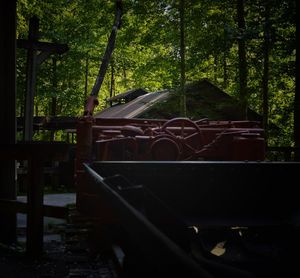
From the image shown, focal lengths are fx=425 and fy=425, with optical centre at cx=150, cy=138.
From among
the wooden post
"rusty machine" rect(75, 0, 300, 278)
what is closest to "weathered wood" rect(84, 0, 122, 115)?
the wooden post

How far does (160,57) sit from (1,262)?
692 inches

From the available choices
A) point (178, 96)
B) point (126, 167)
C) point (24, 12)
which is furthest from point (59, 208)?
point (24, 12)

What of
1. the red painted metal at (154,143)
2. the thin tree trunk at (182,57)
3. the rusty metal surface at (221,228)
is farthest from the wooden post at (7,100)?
the thin tree trunk at (182,57)

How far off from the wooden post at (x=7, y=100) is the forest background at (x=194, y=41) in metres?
7.17

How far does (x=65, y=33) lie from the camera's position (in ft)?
79.9

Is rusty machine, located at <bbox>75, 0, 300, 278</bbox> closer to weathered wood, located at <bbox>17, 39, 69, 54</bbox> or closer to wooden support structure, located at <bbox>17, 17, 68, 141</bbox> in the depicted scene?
wooden support structure, located at <bbox>17, 17, 68, 141</bbox>

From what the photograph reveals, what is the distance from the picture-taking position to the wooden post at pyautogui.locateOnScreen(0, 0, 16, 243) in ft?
17.1

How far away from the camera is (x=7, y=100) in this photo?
5.27m

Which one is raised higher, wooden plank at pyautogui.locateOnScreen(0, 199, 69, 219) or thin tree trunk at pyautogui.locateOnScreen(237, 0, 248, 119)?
thin tree trunk at pyautogui.locateOnScreen(237, 0, 248, 119)

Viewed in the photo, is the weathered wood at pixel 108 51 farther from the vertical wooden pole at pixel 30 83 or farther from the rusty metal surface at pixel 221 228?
the rusty metal surface at pixel 221 228

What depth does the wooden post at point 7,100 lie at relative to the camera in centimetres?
521

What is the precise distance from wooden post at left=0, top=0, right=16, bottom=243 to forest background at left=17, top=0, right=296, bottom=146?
7.17 m

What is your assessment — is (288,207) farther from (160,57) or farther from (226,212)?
(160,57)

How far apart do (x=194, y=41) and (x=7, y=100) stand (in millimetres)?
15599
